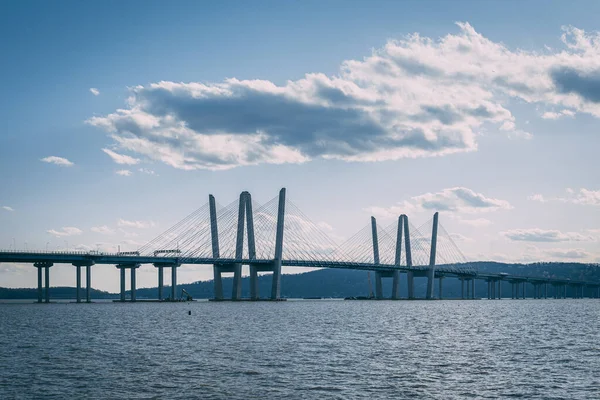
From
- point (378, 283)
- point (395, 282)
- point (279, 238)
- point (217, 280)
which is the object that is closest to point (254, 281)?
point (217, 280)

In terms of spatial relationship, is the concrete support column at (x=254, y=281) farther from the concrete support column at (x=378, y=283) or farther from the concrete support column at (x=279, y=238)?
the concrete support column at (x=378, y=283)

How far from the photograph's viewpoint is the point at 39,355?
47750 millimetres

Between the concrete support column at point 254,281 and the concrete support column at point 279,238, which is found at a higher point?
the concrete support column at point 279,238

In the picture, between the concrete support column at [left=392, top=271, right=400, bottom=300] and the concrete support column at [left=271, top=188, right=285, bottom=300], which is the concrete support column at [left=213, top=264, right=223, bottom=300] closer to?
the concrete support column at [left=271, top=188, right=285, bottom=300]

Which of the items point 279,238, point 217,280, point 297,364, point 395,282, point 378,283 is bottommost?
point 378,283

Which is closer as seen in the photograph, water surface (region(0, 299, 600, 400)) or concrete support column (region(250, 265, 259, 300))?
water surface (region(0, 299, 600, 400))

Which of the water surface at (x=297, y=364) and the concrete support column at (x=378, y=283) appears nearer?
the water surface at (x=297, y=364)

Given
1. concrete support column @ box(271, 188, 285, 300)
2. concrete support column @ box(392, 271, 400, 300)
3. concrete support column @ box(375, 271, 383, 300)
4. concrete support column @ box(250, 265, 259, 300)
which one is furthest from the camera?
concrete support column @ box(375, 271, 383, 300)

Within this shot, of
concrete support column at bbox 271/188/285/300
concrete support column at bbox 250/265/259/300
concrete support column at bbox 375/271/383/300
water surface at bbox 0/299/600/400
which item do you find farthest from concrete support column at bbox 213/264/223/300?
water surface at bbox 0/299/600/400

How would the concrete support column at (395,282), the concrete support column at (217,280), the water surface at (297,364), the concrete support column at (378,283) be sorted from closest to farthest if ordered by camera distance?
the water surface at (297,364)
the concrete support column at (217,280)
the concrete support column at (395,282)
the concrete support column at (378,283)

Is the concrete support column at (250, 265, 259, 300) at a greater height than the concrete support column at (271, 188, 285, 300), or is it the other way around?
the concrete support column at (271, 188, 285, 300)

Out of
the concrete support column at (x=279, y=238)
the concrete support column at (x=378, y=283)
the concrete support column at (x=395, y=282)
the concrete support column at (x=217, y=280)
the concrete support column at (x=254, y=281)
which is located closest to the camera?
the concrete support column at (x=279, y=238)

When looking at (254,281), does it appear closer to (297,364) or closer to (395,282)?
(395,282)

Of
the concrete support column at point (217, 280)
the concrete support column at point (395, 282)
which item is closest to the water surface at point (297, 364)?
the concrete support column at point (217, 280)
